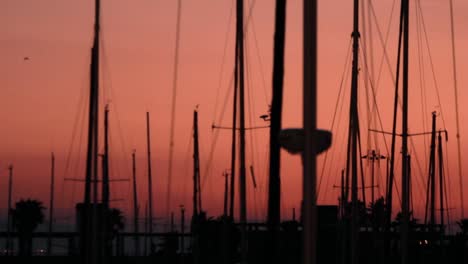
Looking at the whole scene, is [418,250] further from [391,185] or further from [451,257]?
[391,185]

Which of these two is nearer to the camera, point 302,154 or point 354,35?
point 302,154

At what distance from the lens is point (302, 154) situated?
58.7ft

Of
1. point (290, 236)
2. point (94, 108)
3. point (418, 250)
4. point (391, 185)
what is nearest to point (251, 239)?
point (290, 236)

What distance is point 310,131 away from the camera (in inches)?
666

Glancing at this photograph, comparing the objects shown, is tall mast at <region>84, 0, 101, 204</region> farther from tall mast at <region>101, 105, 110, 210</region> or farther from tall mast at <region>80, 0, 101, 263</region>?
tall mast at <region>101, 105, 110, 210</region>

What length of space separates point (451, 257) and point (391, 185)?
24.8 m

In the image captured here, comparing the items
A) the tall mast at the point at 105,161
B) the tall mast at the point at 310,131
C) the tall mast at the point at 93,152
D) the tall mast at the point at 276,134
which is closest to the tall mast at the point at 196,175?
the tall mast at the point at 105,161

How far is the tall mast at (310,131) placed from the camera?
54.8 ft

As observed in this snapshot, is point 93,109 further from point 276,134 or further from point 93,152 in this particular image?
point 276,134

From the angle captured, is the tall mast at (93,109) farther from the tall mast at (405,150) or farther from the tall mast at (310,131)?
the tall mast at (310,131)

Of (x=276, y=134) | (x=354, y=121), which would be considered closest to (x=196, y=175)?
(x=354, y=121)

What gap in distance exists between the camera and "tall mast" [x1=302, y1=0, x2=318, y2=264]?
16703 mm

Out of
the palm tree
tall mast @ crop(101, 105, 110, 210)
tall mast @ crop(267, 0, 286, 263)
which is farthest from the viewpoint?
the palm tree

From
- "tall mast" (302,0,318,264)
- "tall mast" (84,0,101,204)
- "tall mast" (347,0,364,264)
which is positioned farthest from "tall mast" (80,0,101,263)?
"tall mast" (302,0,318,264)
